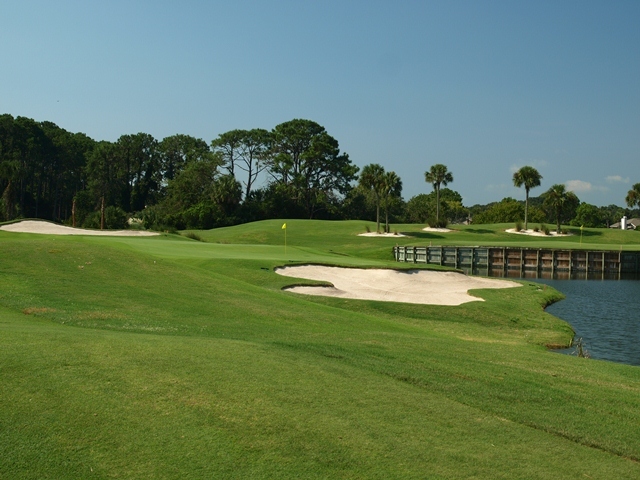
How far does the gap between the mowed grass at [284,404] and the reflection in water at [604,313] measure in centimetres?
881

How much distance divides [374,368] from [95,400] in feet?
17.0

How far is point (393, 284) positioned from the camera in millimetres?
34031

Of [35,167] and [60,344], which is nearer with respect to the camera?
[60,344]

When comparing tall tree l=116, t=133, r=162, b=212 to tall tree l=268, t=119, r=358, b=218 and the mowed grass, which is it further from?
the mowed grass

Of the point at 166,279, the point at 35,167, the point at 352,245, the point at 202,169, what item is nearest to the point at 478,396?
the point at 166,279

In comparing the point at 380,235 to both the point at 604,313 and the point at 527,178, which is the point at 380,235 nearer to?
the point at 527,178

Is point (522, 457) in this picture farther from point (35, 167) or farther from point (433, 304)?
point (35, 167)

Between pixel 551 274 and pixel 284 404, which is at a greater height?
pixel 284 404

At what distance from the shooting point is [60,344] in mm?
10359

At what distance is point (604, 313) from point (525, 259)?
3176 centimetres

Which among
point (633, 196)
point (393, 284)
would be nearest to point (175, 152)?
point (633, 196)

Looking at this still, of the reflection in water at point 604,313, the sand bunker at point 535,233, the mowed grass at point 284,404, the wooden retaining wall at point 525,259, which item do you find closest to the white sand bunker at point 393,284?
the reflection in water at point 604,313

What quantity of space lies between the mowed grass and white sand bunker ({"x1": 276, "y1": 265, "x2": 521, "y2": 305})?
41.9 feet

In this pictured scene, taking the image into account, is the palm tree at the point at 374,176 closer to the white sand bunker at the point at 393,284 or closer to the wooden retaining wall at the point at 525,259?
the wooden retaining wall at the point at 525,259
